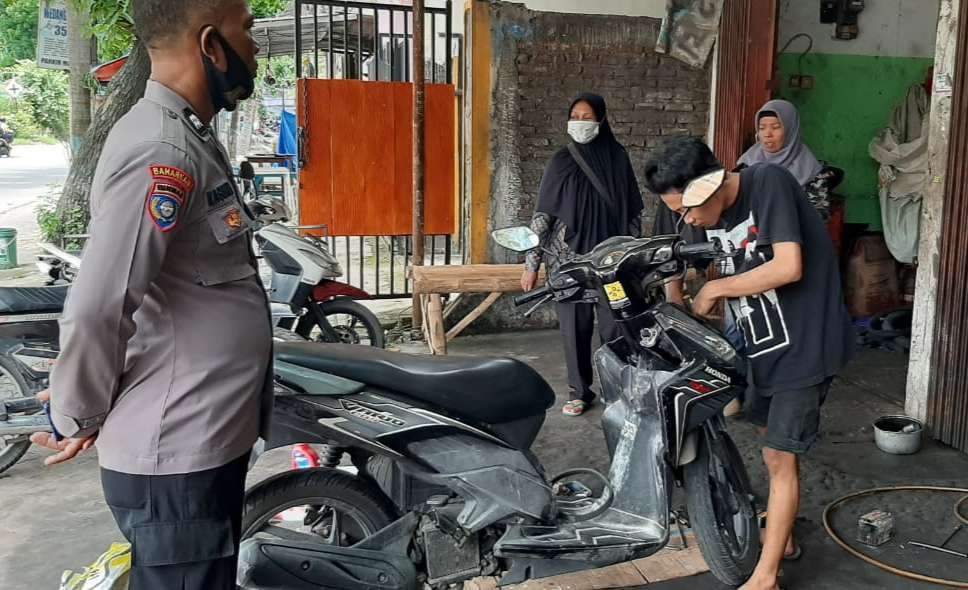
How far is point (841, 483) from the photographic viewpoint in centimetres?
396

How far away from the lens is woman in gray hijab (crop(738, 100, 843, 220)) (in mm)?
4488

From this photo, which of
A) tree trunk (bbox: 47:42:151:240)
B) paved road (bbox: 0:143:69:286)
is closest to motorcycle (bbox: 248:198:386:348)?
tree trunk (bbox: 47:42:151:240)

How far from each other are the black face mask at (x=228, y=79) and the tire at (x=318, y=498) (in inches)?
47.3

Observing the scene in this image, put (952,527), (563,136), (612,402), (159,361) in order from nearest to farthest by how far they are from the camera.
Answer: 1. (159,361)
2. (612,402)
3. (952,527)
4. (563,136)

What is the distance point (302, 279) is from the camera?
5176 millimetres

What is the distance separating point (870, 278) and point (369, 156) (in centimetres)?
411

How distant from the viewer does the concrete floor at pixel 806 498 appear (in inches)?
124

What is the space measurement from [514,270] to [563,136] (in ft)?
4.47

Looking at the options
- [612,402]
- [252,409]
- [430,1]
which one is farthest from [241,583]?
[430,1]

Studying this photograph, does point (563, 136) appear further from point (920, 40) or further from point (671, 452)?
point (671, 452)

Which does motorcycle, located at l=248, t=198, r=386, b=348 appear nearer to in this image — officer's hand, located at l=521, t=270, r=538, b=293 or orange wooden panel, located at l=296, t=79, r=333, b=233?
orange wooden panel, located at l=296, t=79, r=333, b=233

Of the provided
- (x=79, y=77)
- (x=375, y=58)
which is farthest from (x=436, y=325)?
(x=79, y=77)

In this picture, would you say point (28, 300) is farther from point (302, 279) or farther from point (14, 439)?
point (302, 279)

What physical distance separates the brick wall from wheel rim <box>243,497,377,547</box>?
13.1 feet
